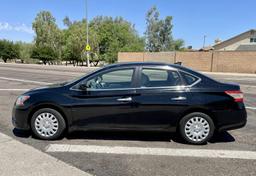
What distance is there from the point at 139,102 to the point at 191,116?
3.33ft

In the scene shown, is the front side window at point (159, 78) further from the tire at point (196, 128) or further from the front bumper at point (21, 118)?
the front bumper at point (21, 118)

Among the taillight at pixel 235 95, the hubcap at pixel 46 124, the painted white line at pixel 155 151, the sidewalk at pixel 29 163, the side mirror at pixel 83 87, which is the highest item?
the side mirror at pixel 83 87

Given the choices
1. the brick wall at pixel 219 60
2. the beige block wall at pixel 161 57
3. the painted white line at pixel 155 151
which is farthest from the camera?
the beige block wall at pixel 161 57

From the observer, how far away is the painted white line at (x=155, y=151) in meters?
3.92

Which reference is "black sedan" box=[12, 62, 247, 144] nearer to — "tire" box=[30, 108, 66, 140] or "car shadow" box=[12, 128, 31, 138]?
"tire" box=[30, 108, 66, 140]

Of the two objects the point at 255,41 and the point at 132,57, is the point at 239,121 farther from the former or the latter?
the point at 255,41

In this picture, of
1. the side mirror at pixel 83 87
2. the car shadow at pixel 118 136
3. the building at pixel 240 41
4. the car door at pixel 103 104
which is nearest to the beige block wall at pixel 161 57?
the building at pixel 240 41

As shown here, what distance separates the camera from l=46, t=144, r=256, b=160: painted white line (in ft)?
12.9

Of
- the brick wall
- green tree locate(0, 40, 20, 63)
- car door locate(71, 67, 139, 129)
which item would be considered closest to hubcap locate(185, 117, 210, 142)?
car door locate(71, 67, 139, 129)

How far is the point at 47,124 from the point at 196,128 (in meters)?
2.86

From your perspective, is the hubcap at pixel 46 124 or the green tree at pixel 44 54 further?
the green tree at pixel 44 54

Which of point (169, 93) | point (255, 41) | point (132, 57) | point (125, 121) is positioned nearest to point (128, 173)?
point (125, 121)

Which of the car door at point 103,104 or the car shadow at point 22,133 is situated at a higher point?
the car door at point 103,104

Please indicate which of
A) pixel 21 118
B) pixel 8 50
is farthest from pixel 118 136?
pixel 8 50
